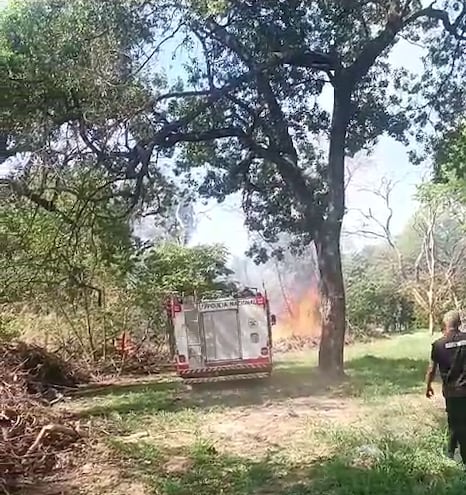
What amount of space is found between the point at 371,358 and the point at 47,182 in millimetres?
11338

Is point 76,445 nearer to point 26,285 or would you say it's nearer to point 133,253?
point 26,285

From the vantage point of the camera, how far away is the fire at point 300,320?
32.7 metres

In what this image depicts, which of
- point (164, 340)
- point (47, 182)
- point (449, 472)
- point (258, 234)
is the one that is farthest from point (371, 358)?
point (449, 472)

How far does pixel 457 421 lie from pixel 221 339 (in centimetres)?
915

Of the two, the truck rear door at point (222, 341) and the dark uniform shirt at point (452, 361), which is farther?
the truck rear door at point (222, 341)

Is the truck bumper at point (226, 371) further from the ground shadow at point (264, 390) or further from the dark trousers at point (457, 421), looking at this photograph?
the dark trousers at point (457, 421)

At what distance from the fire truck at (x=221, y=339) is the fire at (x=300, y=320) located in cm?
1626

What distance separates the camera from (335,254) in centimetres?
1584

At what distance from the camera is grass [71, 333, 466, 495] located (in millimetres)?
Result: 7031

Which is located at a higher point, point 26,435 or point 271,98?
point 271,98

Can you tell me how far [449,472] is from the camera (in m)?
6.93

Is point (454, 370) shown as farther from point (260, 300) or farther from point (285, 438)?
point (260, 300)

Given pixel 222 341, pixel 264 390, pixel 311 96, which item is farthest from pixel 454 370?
pixel 311 96

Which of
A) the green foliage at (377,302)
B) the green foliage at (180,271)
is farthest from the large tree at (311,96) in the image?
the green foliage at (377,302)
